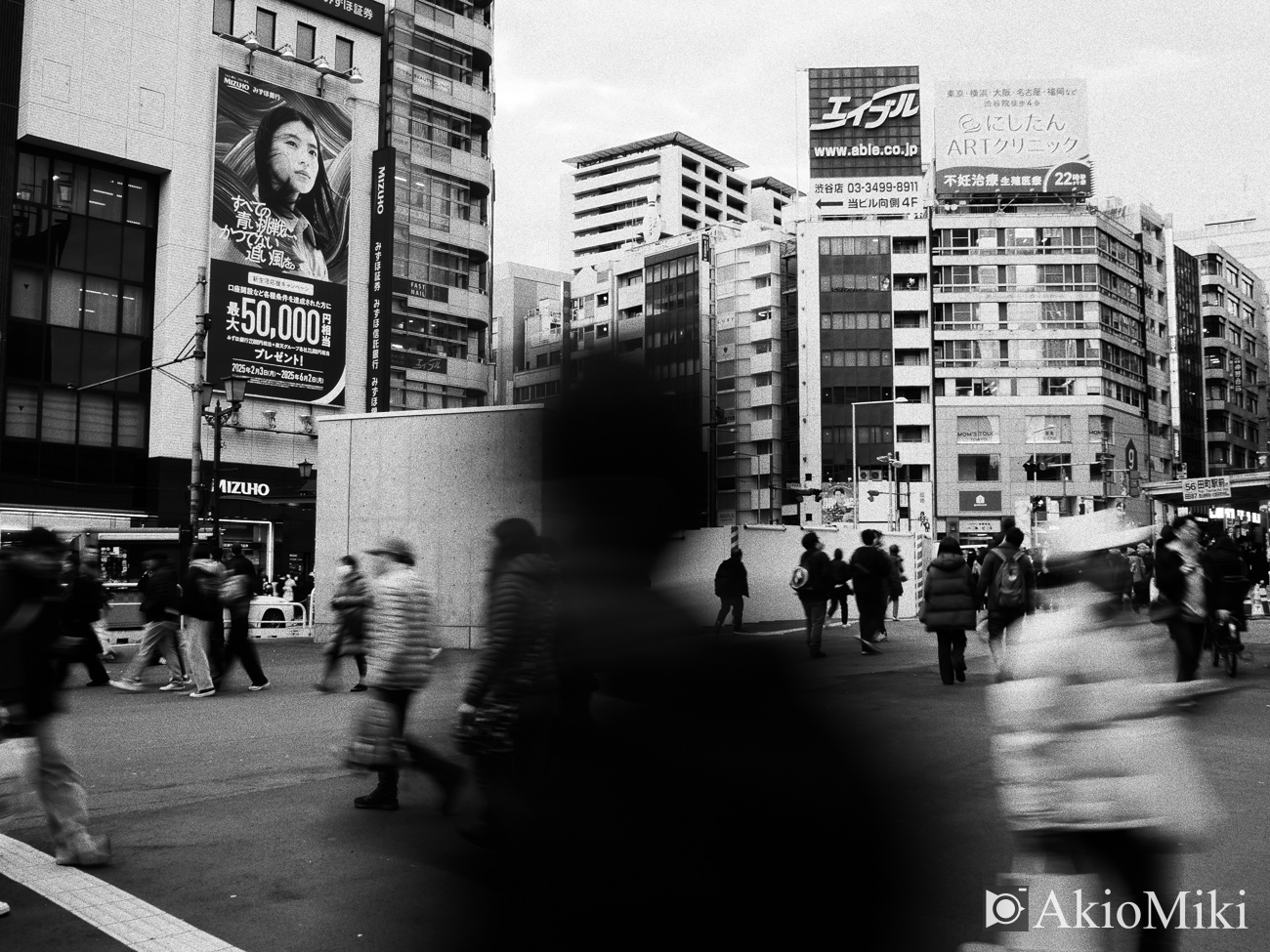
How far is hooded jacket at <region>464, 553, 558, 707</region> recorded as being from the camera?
2.05 m

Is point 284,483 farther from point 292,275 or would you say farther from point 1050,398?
point 1050,398

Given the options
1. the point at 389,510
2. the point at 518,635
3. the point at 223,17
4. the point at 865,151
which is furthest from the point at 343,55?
the point at 518,635

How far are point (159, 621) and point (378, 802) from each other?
831cm

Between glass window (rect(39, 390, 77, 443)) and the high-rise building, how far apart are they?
73154 mm

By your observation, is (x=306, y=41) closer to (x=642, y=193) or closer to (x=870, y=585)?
(x=870, y=585)

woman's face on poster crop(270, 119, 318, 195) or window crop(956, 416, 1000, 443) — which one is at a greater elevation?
woman's face on poster crop(270, 119, 318, 195)

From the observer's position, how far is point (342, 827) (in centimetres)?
627

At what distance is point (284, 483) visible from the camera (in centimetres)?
4138

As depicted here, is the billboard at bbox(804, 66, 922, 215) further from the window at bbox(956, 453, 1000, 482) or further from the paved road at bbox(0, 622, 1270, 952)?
the paved road at bbox(0, 622, 1270, 952)

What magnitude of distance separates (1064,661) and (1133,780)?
39cm

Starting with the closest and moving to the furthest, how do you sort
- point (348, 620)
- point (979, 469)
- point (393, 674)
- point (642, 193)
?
point (393, 674), point (348, 620), point (979, 469), point (642, 193)

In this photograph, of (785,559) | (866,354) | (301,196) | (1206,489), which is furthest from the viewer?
(866,354)

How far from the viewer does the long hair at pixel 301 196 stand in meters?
41.7

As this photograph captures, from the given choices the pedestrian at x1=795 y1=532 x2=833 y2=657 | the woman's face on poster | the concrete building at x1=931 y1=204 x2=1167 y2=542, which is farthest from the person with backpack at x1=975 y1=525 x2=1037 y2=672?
the concrete building at x1=931 y1=204 x2=1167 y2=542
